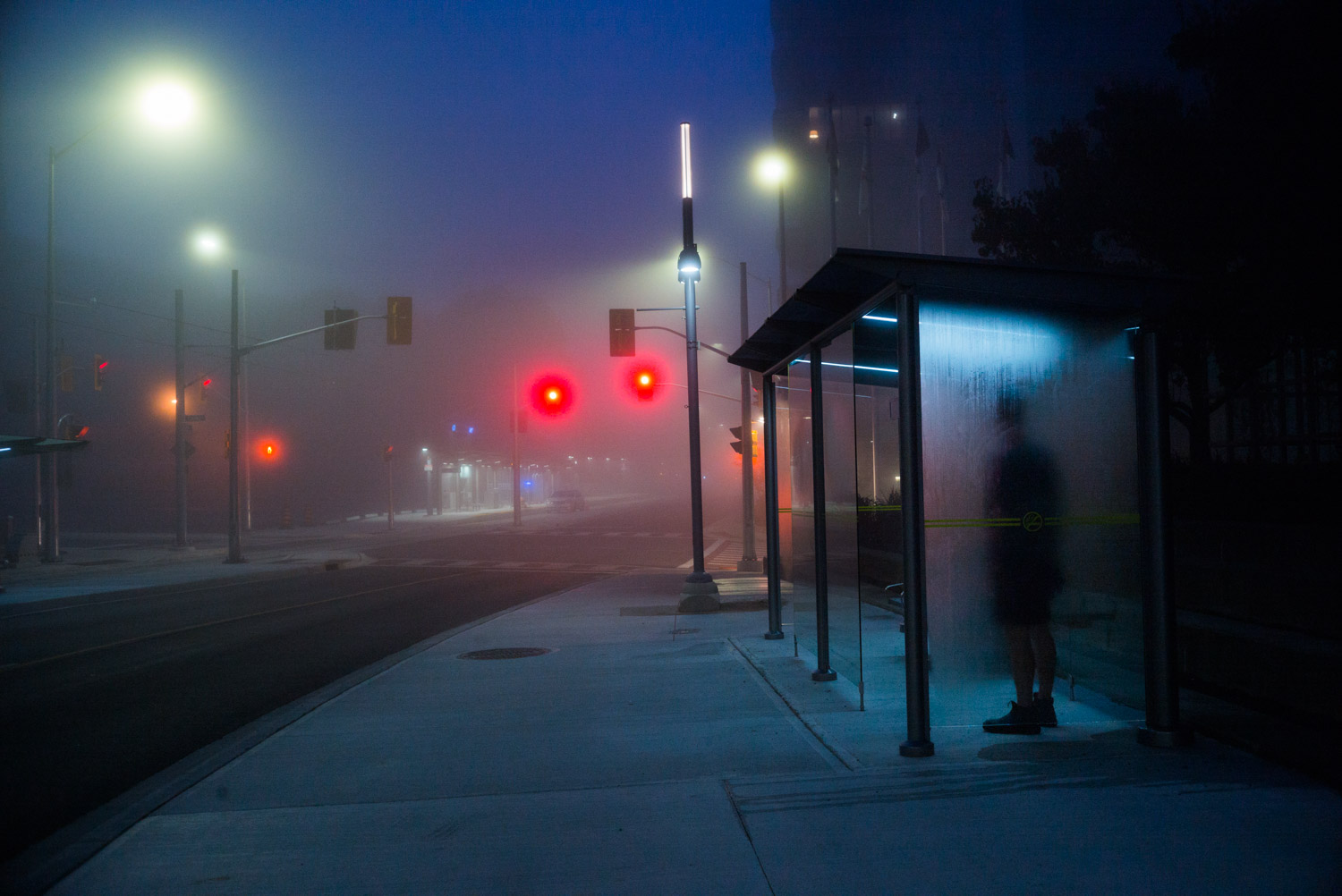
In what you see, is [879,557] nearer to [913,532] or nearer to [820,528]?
[820,528]

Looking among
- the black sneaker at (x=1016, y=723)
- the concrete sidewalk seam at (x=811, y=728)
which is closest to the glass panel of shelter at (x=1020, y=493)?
the black sneaker at (x=1016, y=723)

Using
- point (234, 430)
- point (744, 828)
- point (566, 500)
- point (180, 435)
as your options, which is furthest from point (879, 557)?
point (566, 500)

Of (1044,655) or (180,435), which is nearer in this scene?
(1044,655)

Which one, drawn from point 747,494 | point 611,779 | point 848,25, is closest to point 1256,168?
point 611,779

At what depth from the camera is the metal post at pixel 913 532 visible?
5.73 metres

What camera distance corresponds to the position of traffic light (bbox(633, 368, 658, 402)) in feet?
69.6

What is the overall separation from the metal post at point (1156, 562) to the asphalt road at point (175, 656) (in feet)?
21.8

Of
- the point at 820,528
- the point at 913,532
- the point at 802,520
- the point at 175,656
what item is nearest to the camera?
the point at 913,532

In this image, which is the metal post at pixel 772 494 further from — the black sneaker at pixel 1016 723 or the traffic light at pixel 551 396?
the traffic light at pixel 551 396

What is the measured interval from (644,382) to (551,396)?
231 cm

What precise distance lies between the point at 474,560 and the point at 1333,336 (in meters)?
22.9

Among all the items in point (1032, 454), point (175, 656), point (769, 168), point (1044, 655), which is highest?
point (769, 168)

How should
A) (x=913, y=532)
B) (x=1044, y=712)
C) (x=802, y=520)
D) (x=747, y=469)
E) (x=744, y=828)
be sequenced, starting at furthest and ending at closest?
1. (x=747, y=469)
2. (x=802, y=520)
3. (x=1044, y=712)
4. (x=913, y=532)
5. (x=744, y=828)

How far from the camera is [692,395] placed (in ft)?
48.7
